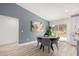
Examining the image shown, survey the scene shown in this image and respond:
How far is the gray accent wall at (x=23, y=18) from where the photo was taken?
4.21m

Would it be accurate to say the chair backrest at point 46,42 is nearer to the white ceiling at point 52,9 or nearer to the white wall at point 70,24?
the white wall at point 70,24

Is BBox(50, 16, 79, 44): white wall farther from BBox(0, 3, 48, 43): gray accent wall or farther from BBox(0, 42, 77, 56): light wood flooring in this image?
BBox(0, 3, 48, 43): gray accent wall

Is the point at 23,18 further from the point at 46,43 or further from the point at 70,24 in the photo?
the point at 70,24

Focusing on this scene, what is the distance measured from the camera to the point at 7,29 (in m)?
4.17

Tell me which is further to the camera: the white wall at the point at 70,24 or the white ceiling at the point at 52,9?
the white wall at the point at 70,24

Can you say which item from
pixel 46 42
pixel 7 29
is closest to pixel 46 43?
pixel 46 42

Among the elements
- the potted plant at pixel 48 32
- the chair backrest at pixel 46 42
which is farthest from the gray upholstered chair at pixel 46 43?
the potted plant at pixel 48 32

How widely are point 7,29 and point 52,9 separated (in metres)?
1.62

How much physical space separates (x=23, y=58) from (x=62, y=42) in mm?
1410

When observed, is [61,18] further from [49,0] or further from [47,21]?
[49,0]

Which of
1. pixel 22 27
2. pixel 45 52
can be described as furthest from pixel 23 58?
pixel 22 27

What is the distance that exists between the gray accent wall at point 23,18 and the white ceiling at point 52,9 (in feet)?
0.53

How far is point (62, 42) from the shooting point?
170 inches

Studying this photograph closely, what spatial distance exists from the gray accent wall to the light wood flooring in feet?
1.01
